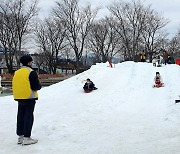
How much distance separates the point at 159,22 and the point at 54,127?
4308 cm

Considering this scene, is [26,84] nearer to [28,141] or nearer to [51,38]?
[28,141]

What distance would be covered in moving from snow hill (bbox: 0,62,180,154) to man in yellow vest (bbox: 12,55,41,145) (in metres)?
0.24

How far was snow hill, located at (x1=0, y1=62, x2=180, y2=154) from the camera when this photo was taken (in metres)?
5.19

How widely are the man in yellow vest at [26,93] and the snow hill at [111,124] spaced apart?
0.24 meters

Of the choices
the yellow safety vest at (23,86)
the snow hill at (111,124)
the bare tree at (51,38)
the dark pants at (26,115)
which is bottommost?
the snow hill at (111,124)

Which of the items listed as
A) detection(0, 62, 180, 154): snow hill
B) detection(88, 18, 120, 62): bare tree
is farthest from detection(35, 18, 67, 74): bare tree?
detection(0, 62, 180, 154): snow hill

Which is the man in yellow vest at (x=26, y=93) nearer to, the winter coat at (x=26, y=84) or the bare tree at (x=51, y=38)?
the winter coat at (x=26, y=84)

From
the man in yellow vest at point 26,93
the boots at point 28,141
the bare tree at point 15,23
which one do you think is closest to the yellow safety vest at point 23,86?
the man in yellow vest at point 26,93

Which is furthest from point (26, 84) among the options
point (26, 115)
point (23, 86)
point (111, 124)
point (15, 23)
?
point (15, 23)

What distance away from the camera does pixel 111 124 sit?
24.0ft

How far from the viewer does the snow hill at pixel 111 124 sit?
5.19 metres

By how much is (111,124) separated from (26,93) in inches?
101

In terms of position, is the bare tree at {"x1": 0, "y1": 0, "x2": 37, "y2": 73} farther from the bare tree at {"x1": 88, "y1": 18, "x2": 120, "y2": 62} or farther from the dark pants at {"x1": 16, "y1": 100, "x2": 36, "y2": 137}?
the dark pants at {"x1": 16, "y1": 100, "x2": 36, "y2": 137}

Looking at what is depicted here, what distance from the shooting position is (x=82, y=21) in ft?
134
